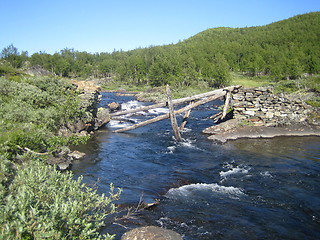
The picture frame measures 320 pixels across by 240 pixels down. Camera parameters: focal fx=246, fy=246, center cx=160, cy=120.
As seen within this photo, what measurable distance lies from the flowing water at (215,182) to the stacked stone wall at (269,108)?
1986 mm

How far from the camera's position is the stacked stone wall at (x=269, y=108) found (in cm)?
1922

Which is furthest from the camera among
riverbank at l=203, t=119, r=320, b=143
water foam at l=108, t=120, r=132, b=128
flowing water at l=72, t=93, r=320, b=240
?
water foam at l=108, t=120, r=132, b=128

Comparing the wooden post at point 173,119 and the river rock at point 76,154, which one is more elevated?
the wooden post at point 173,119

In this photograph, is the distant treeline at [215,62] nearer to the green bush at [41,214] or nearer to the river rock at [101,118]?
the river rock at [101,118]

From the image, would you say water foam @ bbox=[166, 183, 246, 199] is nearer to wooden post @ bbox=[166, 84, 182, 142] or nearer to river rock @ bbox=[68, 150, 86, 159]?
river rock @ bbox=[68, 150, 86, 159]

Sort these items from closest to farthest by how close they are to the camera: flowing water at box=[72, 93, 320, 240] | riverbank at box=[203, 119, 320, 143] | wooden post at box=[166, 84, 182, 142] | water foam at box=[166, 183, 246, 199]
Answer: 1. flowing water at box=[72, 93, 320, 240]
2. water foam at box=[166, 183, 246, 199]
3. wooden post at box=[166, 84, 182, 142]
4. riverbank at box=[203, 119, 320, 143]

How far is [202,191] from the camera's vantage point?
10.6 meters

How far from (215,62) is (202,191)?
92.4 m

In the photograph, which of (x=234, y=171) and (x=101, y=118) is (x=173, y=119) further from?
(x=101, y=118)

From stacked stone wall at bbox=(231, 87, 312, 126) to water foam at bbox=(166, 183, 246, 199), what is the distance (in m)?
10.1

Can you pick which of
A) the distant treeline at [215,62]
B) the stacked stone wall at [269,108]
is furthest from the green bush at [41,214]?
the distant treeline at [215,62]

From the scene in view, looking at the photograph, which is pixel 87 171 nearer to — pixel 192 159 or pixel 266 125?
pixel 192 159

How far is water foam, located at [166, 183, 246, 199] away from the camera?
10227mm

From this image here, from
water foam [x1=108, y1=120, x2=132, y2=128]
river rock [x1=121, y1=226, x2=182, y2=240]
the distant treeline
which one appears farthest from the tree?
river rock [x1=121, y1=226, x2=182, y2=240]
